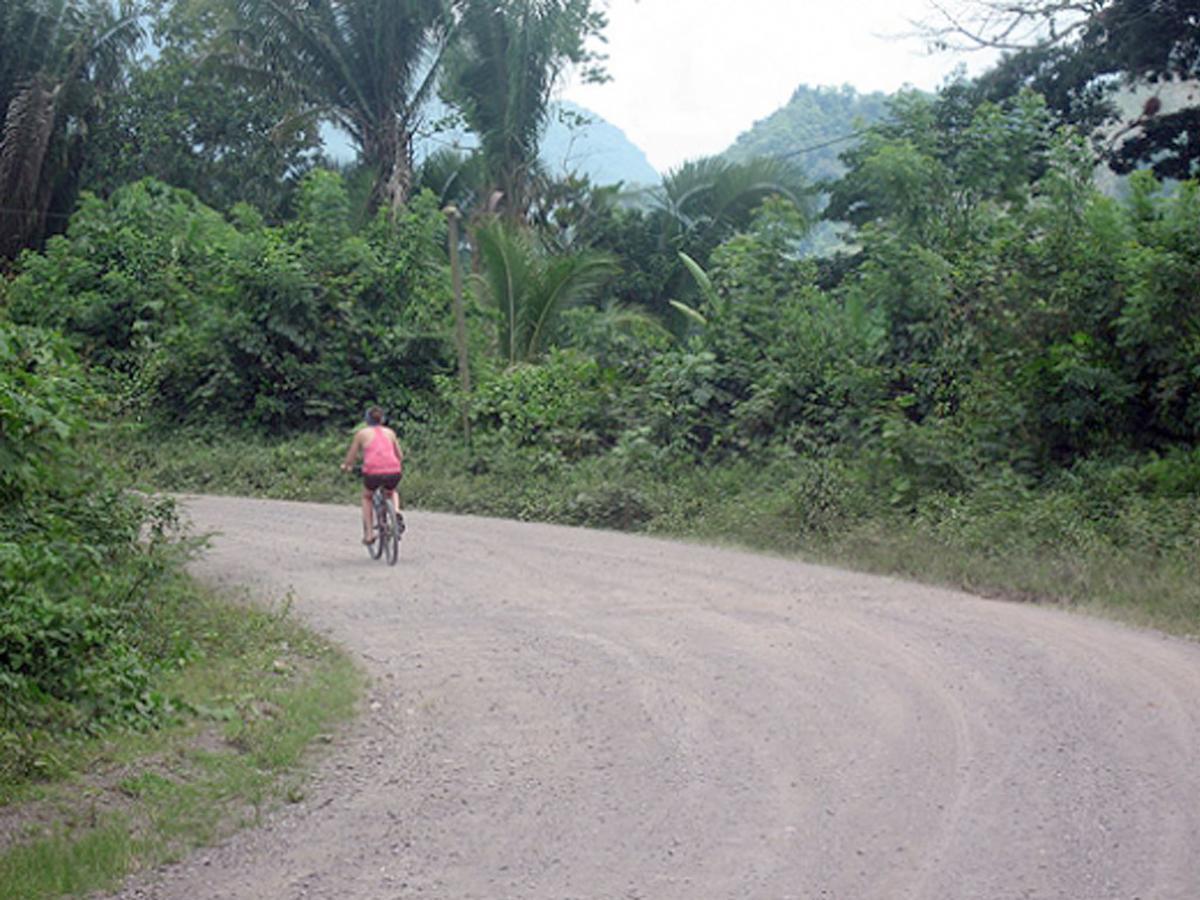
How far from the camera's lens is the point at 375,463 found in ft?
53.5

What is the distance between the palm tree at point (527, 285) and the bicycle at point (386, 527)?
1193 centimetres

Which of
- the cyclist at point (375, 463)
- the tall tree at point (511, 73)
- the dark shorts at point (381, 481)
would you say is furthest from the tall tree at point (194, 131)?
the dark shorts at point (381, 481)

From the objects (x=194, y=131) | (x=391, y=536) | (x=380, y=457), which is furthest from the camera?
(x=194, y=131)

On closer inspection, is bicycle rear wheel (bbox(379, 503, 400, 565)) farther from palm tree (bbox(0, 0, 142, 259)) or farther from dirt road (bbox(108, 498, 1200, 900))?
palm tree (bbox(0, 0, 142, 259))

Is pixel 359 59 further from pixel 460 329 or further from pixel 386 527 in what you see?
pixel 386 527

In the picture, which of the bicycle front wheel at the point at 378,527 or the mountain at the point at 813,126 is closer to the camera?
the bicycle front wheel at the point at 378,527

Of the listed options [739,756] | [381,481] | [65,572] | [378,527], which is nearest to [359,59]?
[381,481]

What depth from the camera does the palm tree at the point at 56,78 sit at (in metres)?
34.8

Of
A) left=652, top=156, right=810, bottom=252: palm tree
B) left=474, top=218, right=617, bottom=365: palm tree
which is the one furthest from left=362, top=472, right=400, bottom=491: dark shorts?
left=652, top=156, right=810, bottom=252: palm tree

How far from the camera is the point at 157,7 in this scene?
132 ft

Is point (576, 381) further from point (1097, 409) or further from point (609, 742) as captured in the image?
point (609, 742)

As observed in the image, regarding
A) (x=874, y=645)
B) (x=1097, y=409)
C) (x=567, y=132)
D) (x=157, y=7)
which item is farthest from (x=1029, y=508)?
(x=157, y=7)

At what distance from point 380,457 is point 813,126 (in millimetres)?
60003

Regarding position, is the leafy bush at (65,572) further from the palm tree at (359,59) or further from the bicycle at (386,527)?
the palm tree at (359,59)
